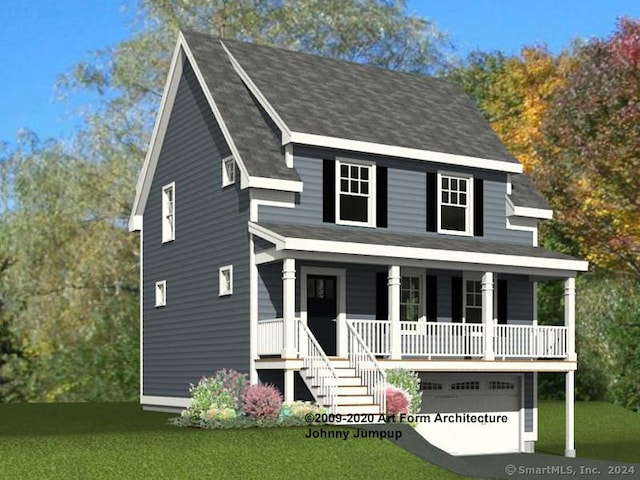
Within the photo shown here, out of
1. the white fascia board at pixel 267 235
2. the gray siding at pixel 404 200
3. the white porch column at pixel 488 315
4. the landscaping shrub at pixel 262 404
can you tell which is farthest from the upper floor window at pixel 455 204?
the landscaping shrub at pixel 262 404

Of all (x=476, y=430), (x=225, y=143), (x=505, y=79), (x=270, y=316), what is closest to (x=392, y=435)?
(x=270, y=316)

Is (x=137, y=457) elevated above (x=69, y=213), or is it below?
below

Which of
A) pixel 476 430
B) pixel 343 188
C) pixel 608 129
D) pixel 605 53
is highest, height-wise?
pixel 605 53

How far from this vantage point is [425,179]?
31.0 metres

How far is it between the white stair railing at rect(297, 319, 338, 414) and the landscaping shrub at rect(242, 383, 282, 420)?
0.98 meters

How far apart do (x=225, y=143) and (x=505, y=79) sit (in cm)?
3219

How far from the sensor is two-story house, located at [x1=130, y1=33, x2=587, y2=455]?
1075 inches

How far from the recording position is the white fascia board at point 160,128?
32750mm

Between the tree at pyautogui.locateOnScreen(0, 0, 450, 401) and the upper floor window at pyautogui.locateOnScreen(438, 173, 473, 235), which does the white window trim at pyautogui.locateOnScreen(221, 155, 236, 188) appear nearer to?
the upper floor window at pyautogui.locateOnScreen(438, 173, 473, 235)

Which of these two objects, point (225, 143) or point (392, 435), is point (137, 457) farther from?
point (225, 143)

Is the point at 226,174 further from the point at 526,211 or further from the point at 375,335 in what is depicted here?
the point at 526,211

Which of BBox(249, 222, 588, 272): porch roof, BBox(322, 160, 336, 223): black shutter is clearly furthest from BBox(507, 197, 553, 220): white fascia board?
BBox(322, 160, 336, 223): black shutter

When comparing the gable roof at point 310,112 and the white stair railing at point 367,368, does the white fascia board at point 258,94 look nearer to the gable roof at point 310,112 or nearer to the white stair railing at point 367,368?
the gable roof at point 310,112

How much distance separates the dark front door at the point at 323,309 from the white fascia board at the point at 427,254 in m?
2.31
